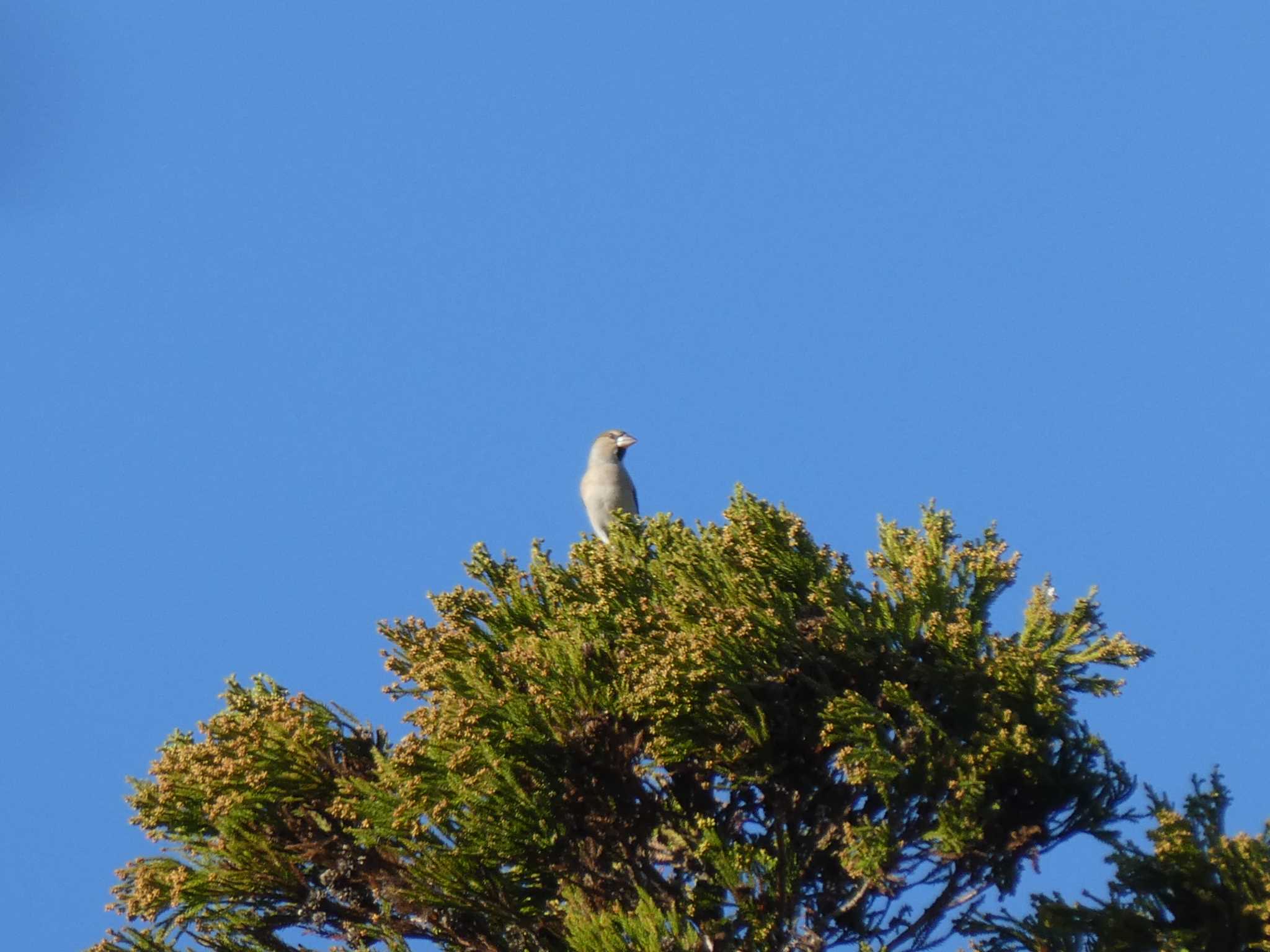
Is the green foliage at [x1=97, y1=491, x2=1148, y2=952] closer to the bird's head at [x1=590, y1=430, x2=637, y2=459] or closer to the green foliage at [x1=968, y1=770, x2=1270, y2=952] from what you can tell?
the green foliage at [x1=968, y1=770, x2=1270, y2=952]

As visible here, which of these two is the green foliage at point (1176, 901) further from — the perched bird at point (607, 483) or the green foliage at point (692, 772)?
the perched bird at point (607, 483)

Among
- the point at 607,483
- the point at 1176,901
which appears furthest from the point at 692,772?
the point at 607,483

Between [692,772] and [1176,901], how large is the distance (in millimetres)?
2285

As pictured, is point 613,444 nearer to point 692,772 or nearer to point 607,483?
point 607,483

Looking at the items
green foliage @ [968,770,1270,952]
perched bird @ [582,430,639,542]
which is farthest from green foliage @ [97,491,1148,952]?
perched bird @ [582,430,639,542]

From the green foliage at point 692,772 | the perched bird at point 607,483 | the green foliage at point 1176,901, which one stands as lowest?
the green foliage at point 1176,901

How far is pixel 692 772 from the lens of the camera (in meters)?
7.34

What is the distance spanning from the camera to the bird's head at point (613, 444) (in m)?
15.1

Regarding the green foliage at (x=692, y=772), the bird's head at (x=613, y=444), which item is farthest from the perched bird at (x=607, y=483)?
the green foliage at (x=692, y=772)

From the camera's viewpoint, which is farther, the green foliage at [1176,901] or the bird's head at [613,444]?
the bird's head at [613,444]

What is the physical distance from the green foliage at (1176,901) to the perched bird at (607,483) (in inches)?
294

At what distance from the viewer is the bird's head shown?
15062 millimetres

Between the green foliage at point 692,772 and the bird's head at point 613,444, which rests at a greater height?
the bird's head at point 613,444

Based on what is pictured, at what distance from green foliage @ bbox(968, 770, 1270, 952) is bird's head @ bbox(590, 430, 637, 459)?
29.0 ft
